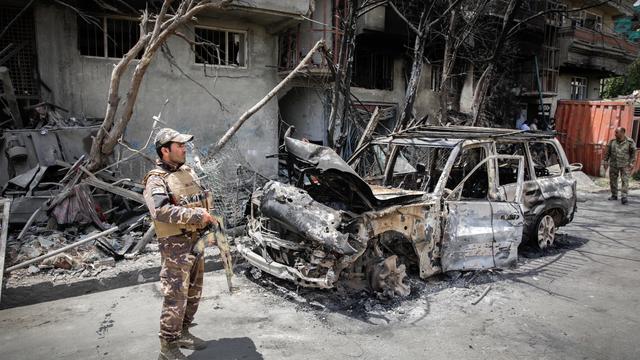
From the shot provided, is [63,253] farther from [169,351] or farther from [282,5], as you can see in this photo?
[282,5]

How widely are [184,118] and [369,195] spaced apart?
7.39 metres

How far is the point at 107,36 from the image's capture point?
991cm

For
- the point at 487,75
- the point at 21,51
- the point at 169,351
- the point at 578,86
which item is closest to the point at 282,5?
the point at 21,51

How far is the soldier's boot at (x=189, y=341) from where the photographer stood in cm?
391

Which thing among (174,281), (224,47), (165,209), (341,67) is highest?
(224,47)

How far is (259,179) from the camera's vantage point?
8.05 m

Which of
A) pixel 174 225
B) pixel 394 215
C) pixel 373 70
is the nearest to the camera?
pixel 174 225

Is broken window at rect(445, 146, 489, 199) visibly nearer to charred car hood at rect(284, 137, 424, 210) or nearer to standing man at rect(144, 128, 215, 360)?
charred car hood at rect(284, 137, 424, 210)

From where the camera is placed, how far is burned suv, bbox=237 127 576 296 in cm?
468

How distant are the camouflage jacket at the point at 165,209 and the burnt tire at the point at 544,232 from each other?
5.35 meters

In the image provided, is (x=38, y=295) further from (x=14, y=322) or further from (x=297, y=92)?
(x=297, y=92)

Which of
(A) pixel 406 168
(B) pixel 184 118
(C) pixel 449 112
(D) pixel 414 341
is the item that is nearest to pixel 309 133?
(B) pixel 184 118

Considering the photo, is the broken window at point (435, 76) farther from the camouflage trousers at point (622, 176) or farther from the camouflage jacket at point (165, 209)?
the camouflage jacket at point (165, 209)

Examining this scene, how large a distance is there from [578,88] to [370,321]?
2328cm
